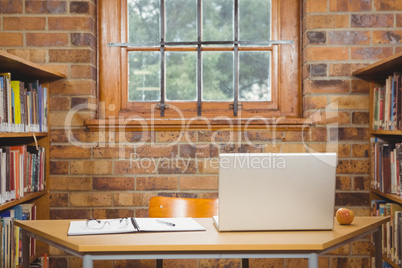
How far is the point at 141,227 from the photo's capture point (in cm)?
159

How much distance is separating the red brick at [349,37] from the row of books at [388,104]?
0.29 metres

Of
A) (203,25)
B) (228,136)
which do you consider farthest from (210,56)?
(228,136)

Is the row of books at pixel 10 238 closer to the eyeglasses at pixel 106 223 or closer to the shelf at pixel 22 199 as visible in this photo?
the shelf at pixel 22 199

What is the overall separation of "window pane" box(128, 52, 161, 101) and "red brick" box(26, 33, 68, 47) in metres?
0.41

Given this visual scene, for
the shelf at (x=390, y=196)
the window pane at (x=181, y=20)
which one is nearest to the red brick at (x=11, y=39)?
the window pane at (x=181, y=20)

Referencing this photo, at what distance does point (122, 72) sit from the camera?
2.62 metres

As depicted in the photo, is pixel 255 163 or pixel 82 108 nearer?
pixel 255 163

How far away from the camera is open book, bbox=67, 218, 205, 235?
1.52 metres

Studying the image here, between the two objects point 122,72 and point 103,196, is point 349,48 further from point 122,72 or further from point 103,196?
point 103,196

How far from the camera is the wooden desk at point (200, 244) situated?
4.46 feet

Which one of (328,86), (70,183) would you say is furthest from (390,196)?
(70,183)

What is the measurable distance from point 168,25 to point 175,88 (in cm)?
40

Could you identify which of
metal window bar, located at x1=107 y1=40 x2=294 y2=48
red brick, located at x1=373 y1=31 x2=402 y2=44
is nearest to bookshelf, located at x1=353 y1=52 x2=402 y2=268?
red brick, located at x1=373 y1=31 x2=402 y2=44

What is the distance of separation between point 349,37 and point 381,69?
0.34 meters
